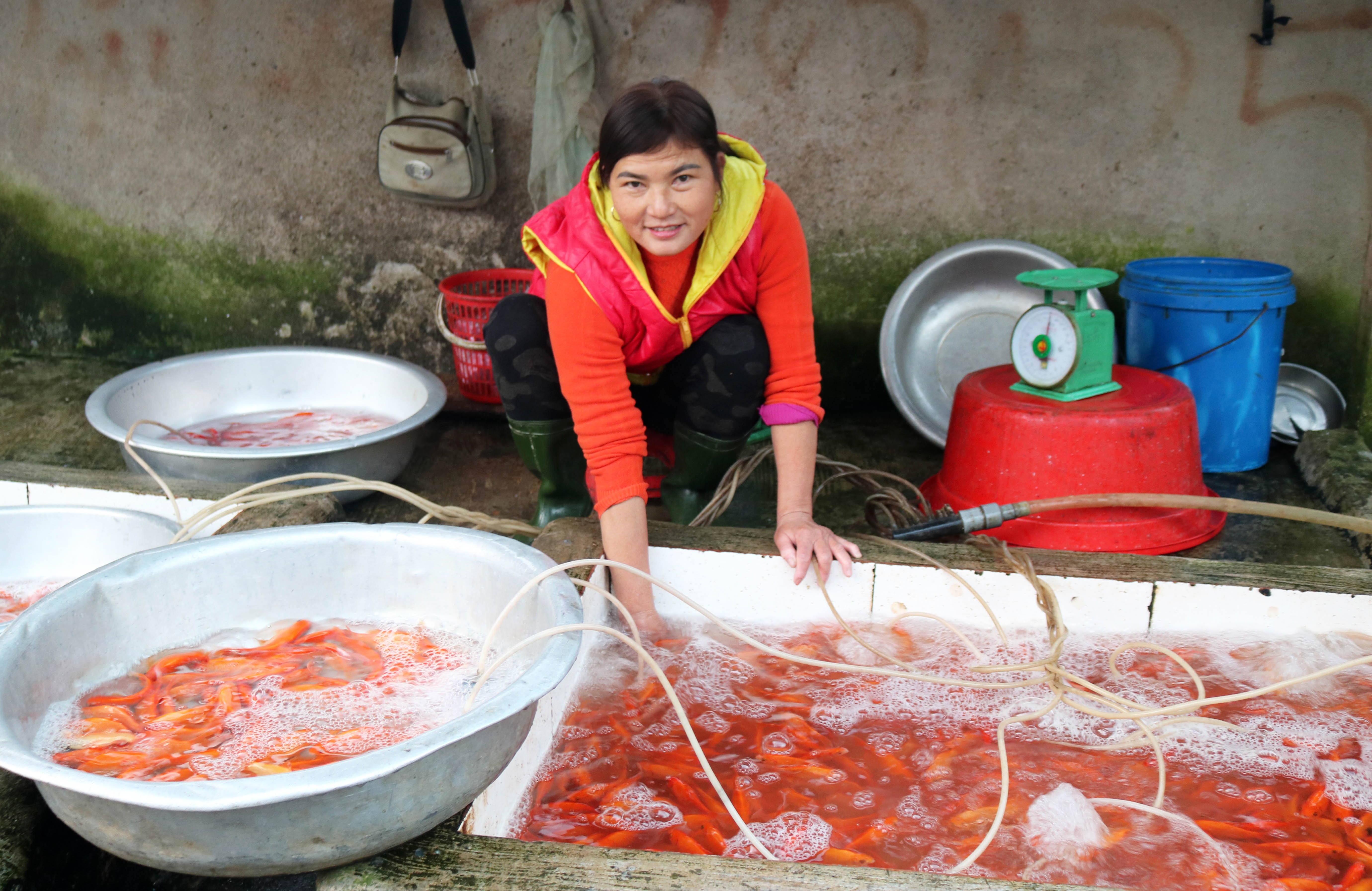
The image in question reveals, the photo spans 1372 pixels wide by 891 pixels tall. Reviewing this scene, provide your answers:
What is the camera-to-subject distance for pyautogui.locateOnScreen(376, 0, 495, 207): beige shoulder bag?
372 cm

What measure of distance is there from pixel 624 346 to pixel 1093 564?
1.14m

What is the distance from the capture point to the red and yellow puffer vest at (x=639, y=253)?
2.23 m

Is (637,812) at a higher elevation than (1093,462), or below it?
below

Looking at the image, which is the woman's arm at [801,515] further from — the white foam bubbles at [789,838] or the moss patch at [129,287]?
the moss patch at [129,287]

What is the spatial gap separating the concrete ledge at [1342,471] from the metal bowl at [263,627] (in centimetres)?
222

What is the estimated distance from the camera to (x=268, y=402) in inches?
149

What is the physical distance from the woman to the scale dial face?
0.69m

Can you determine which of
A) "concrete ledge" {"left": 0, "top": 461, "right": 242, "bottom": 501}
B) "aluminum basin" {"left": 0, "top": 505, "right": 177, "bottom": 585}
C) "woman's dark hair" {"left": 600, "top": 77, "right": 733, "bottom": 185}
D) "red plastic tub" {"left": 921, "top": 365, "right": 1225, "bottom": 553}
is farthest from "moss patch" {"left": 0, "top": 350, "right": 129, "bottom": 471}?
"red plastic tub" {"left": 921, "top": 365, "right": 1225, "bottom": 553}

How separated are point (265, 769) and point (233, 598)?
0.45 metres

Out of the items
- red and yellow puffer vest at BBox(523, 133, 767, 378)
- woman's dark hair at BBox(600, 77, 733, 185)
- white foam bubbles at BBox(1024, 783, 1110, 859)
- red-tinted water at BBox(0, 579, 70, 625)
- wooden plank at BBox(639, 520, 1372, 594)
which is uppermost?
woman's dark hair at BBox(600, 77, 733, 185)

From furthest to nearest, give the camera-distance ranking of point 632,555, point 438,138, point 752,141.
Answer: point 752,141
point 438,138
point 632,555

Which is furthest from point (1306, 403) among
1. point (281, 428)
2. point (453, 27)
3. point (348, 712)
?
point (281, 428)

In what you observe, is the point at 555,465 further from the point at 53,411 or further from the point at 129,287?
the point at 129,287

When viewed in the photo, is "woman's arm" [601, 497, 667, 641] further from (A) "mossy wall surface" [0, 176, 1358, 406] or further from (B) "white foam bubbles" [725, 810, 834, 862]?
(A) "mossy wall surface" [0, 176, 1358, 406]
